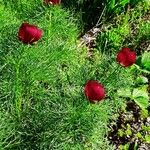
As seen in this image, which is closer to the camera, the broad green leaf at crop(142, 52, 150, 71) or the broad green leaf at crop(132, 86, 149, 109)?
the broad green leaf at crop(132, 86, 149, 109)

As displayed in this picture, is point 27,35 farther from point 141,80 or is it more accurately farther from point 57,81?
point 141,80

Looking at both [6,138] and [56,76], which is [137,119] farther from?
[6,138]

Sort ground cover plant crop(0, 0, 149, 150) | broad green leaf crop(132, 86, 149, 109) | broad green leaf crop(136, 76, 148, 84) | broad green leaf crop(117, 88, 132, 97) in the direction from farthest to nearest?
1. broad green leaf crop(136, 76, 148, 84)
2. broad green leaf crop(132, 86, 149, 109)
3. broad green leaf crop(117, 88, 132, 97)
4. ground cover plant crop(0, 0, 149, 150)

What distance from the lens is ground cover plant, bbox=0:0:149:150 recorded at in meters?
3.14

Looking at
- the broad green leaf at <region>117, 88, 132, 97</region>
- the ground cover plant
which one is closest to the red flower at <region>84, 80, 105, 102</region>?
the ground cover plant

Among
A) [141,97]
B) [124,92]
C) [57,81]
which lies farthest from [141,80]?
[57,81]

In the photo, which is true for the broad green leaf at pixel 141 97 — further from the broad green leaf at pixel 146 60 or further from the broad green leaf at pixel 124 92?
the broad green leaf at pixel 146 60

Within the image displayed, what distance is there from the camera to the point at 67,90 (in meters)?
3.42

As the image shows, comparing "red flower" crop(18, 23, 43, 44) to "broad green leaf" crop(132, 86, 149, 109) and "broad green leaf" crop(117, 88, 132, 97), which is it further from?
"broad green leaf" crop(132, 86, 149, 109)

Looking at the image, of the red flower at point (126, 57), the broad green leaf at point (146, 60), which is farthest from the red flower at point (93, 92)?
the broad green leaf at point (146, 60)

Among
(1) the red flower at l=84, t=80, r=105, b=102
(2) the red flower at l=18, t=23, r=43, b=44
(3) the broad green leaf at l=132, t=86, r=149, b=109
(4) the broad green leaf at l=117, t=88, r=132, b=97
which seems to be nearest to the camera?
(1) the red flower at l=84, t=80, r=105, b=102

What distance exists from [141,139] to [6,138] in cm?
120

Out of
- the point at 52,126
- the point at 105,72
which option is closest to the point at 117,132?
the point at 105,72

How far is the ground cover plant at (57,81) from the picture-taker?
3.14 meters
